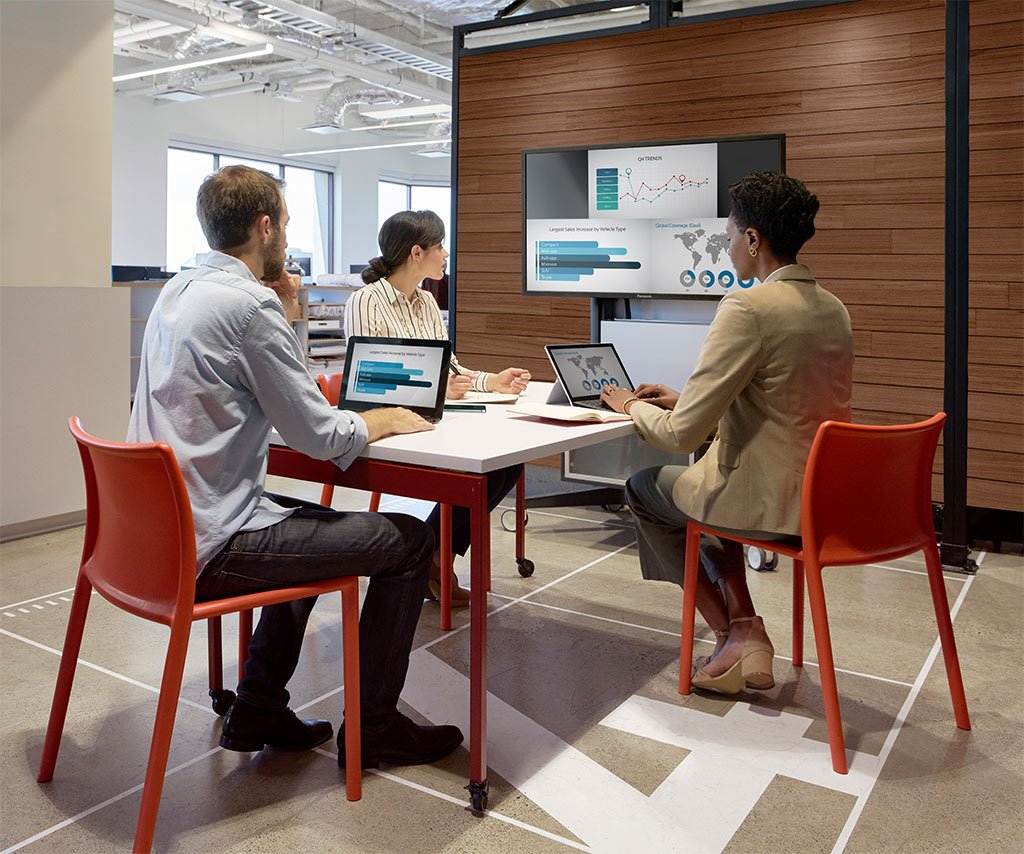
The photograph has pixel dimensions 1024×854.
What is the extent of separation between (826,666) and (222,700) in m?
1.48

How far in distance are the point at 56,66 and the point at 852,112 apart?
3380 millimetres

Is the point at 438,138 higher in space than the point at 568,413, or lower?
higher

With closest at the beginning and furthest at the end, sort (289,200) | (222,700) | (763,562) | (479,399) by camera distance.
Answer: (222,700)
(479,399)
(763,562)
(289,200)

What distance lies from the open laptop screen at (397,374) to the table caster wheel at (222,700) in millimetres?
793

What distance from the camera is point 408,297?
11.4 ft

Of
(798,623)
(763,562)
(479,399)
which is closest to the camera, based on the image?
(798,623)

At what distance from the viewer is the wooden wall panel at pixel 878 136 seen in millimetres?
3965

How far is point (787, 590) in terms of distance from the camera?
12.0ft

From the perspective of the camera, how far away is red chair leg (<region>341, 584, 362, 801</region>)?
2.04 meters

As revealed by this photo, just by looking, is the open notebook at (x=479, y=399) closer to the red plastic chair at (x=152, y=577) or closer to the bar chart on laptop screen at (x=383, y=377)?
the bar chart on laptop screen at (x=383, y=377)

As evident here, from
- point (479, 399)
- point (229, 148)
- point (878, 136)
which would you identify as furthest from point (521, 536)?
point (229, 148)

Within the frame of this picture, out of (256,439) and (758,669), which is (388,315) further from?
(758,669)

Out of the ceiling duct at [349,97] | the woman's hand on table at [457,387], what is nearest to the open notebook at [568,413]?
the woman's hand on table at [457,387]

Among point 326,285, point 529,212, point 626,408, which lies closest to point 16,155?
point 529,212
